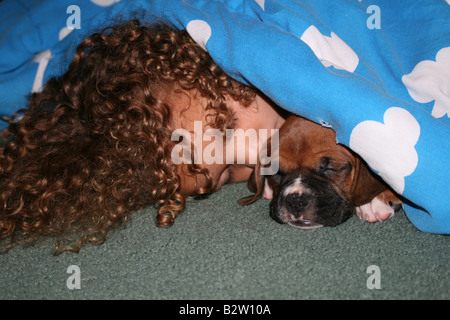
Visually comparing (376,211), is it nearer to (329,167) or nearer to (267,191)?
(329,167)

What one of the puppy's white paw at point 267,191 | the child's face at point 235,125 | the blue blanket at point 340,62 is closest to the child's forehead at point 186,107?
A: the child's face at point 235,125

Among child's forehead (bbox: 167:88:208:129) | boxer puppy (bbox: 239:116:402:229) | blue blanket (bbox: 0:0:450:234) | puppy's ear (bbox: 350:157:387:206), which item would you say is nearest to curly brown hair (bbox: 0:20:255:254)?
child's forehead (bbox: 167:88:208:129)

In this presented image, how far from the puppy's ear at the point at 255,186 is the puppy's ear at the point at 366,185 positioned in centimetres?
40

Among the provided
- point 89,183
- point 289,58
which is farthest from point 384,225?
point 89,183

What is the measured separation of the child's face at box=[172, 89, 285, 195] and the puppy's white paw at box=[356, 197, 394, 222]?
1.67ft

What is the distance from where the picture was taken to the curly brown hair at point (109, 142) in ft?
5.40

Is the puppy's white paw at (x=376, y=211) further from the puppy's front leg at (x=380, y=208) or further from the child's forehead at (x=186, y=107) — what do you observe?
the child's forehead at (x=186, y=107)

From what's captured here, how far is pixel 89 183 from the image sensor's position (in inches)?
66.7

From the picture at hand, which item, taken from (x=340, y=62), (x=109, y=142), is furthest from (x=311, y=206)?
(x=109, y=142)

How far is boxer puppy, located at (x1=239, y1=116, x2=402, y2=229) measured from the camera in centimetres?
163

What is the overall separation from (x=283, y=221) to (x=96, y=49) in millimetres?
1012

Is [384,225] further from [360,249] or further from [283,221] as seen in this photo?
[283,221]

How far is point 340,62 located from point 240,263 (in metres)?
0.81

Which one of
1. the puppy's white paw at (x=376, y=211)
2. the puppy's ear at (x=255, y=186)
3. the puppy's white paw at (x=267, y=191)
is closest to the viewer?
the puppy's white paw at (x=376, y=211)
